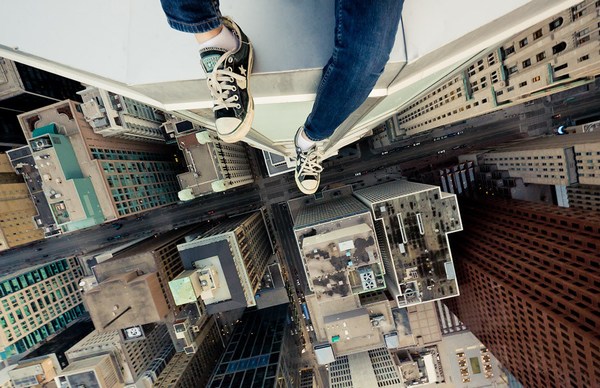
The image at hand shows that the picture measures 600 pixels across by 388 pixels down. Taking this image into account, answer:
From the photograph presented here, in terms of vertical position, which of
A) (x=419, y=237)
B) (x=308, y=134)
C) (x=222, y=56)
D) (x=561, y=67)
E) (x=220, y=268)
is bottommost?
(x=419, y=237)

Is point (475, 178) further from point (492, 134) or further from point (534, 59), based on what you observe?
point (534, 59)

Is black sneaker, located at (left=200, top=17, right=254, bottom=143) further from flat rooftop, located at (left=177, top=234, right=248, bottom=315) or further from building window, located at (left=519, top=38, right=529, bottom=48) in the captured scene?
building window, located at (left=519, top=38, right=529, bottom=48)

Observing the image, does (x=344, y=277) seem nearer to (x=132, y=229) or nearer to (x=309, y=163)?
(x=309, y=163)

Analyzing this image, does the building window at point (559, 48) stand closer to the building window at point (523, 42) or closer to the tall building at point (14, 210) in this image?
the building window at point (523, 42)

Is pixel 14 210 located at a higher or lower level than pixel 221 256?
higher

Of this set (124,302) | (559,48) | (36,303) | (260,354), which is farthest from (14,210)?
(559,48)

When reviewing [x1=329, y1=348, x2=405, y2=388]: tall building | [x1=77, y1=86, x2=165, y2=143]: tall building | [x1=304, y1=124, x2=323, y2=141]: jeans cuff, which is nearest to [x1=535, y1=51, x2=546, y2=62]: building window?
[x1=304, y1=124, x2=323, y2=141]: jeans cuff

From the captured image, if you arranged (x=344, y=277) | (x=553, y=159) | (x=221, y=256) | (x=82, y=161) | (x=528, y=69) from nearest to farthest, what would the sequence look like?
(x=528, y=69) → (x=344, y=277) → (x=221, y=256) → (x=82, y=161) → (x=553, y=159)
